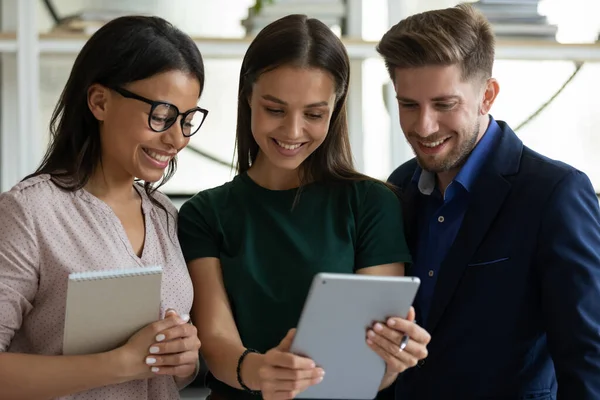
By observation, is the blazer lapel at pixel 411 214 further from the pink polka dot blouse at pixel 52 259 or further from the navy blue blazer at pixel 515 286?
the pink polka dot blouse at pixel 52 259

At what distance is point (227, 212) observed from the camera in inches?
75.5

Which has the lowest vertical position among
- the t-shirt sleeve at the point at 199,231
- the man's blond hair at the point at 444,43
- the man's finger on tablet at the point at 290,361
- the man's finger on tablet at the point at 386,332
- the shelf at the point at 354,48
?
the man's finger on tablet at the point at 290,361

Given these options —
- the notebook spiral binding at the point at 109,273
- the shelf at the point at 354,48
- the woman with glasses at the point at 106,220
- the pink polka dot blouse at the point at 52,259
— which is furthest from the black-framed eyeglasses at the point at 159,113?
the shelf at the point at 354,48

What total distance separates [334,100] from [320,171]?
163 mm

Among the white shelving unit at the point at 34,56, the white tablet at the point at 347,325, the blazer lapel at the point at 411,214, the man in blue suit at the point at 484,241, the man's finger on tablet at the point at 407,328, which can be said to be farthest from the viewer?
the white shelving unit at the point at 34,56

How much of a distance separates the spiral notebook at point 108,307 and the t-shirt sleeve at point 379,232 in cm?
46

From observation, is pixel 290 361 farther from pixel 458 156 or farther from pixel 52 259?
pixel 458 156

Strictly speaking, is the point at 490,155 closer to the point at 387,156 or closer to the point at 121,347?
the point at 121,347

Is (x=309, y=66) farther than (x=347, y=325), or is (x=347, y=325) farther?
(x=309, y=66)

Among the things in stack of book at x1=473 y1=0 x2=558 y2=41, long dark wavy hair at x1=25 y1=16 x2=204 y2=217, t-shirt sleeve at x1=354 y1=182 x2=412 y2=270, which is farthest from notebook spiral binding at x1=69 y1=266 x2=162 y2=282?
stack of book at x1=473 y1=0 x2=558 y2=41

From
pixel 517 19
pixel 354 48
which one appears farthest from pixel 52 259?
pixel 517 19

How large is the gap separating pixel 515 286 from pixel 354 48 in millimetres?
1350

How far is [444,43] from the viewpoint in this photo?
6.04 ft

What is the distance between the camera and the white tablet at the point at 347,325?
1.46m
